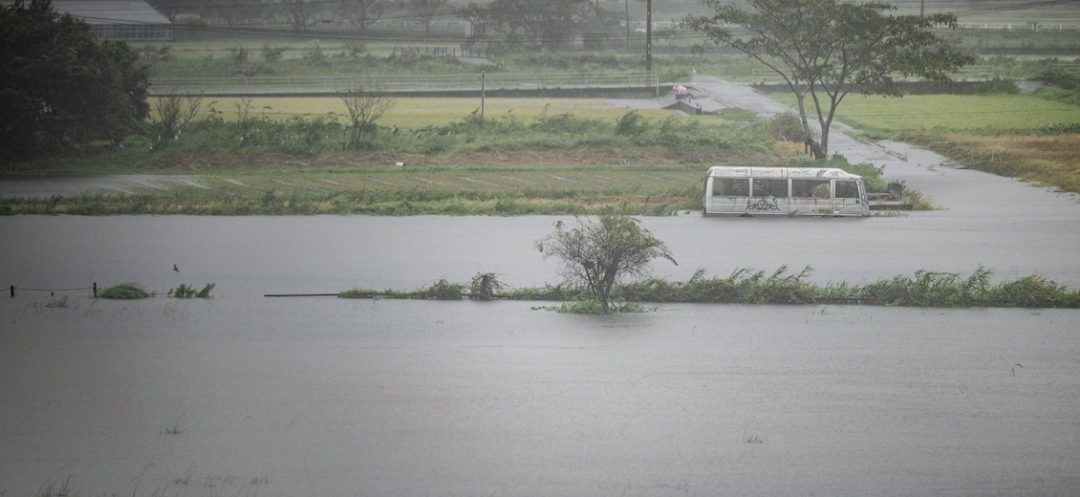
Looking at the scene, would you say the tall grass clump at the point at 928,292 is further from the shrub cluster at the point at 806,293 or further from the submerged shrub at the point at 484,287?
the submerged shrub at the point at 484,287

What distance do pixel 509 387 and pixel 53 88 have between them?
37124 millimetres

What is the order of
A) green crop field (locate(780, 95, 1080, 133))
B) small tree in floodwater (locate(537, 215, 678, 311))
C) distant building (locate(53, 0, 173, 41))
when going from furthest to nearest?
distant building (locate(53, 0, 173, 41)) → green crop field (locate(780, 95, 1080, 133)) → small tree in floodwater (locate(537, 215, 678, 311))

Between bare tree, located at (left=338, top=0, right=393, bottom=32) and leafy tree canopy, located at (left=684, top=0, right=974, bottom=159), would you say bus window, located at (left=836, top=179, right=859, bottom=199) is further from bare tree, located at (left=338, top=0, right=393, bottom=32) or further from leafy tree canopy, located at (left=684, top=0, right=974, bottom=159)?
bare tree, located at (left=338, top=0, right=393, bottom=32)

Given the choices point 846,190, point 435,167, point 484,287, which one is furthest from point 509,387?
point 435,167

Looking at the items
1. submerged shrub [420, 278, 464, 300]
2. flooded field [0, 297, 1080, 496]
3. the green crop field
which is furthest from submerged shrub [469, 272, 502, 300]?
the green crop field

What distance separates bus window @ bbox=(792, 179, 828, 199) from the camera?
37906 mm

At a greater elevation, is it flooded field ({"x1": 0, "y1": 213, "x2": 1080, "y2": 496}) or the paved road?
the paved road

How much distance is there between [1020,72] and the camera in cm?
8306

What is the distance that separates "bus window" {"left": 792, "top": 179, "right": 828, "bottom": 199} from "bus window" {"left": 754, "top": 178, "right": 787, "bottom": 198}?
332mm

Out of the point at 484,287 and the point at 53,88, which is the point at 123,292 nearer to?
the point at 484,287

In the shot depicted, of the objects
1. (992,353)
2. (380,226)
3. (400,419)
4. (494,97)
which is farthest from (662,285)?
(494,97)

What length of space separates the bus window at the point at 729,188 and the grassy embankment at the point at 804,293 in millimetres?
10937

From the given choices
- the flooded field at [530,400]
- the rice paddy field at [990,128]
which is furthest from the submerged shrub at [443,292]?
the rice paddy field at [990,128]

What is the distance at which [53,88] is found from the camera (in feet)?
167
